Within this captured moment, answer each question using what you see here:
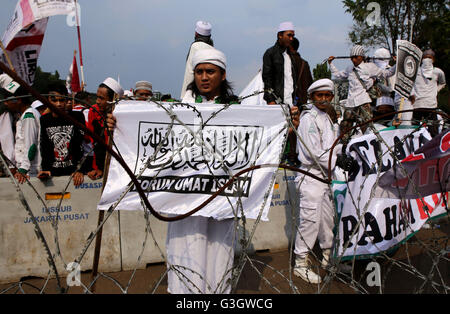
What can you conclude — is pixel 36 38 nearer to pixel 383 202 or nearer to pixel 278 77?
pixel 278 77

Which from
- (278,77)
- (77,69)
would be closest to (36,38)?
(278,77)

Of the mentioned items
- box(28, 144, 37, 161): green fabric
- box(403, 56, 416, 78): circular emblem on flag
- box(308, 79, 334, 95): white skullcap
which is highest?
box(403, 56, 416, 78): circular emblem on flag

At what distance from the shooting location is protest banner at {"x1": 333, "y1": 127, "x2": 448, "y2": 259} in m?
3.19

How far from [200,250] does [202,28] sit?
11.6 ft

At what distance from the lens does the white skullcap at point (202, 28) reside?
507 centimetres

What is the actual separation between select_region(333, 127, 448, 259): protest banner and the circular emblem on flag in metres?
1.62

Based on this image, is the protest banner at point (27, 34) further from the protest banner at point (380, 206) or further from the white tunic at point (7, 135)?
the protest banner at point (380, 206)

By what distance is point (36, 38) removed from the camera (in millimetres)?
4969

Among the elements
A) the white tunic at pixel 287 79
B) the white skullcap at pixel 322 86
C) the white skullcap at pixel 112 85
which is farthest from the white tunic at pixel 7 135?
the white tunic at pixel 287 79

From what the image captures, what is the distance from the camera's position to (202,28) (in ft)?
16.7

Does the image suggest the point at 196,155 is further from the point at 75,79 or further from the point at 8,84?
Result: the point at 75,79

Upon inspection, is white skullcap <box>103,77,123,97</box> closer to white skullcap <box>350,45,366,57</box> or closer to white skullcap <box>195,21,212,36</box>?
white skullcap <box>195,21,212,36</box>

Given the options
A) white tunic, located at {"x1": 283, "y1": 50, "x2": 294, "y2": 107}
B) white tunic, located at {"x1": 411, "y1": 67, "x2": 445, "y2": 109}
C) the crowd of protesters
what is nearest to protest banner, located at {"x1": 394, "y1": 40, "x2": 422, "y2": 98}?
the crowd of protesters

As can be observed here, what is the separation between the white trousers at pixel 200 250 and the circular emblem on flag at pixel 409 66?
350 cm
